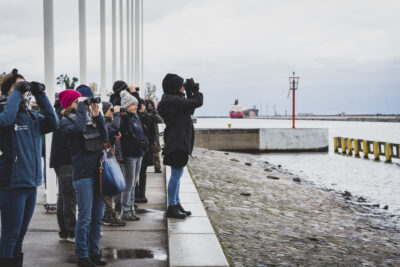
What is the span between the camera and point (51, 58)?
7.32m

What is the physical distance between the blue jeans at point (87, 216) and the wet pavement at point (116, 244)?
1.12 ft

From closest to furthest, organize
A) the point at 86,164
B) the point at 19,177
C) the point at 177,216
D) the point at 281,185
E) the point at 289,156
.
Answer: the point at 19,177
the point at 86,164
the point at 177,216
the point at 281,185
the point at 289,156

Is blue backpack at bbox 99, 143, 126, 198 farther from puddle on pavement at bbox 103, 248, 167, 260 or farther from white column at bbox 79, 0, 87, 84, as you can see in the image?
white column at bbox 79, 0, 87, 84

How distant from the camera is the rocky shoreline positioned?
6081 mm

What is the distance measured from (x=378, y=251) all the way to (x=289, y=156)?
89.2 ft

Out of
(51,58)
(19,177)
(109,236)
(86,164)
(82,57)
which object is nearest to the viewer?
(19,177)

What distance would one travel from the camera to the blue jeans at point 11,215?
3975mm

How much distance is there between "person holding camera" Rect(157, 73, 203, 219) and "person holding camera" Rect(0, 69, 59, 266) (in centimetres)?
256

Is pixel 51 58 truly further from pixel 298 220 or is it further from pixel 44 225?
pixel 298 220

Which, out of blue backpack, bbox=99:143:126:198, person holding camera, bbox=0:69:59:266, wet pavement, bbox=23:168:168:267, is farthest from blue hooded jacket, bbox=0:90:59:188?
wet pavement, bbox=23:168:168:267

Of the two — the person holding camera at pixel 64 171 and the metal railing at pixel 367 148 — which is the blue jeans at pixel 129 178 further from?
the metal railing at pixel 367 148

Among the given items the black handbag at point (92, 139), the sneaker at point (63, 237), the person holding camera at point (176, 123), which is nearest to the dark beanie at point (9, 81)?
the black handbag at point (92, 139)

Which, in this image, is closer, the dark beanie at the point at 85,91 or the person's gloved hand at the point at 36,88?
the person's gloved hand at the point at 36,88

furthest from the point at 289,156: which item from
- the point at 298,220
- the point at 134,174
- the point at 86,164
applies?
the point at 86,164
